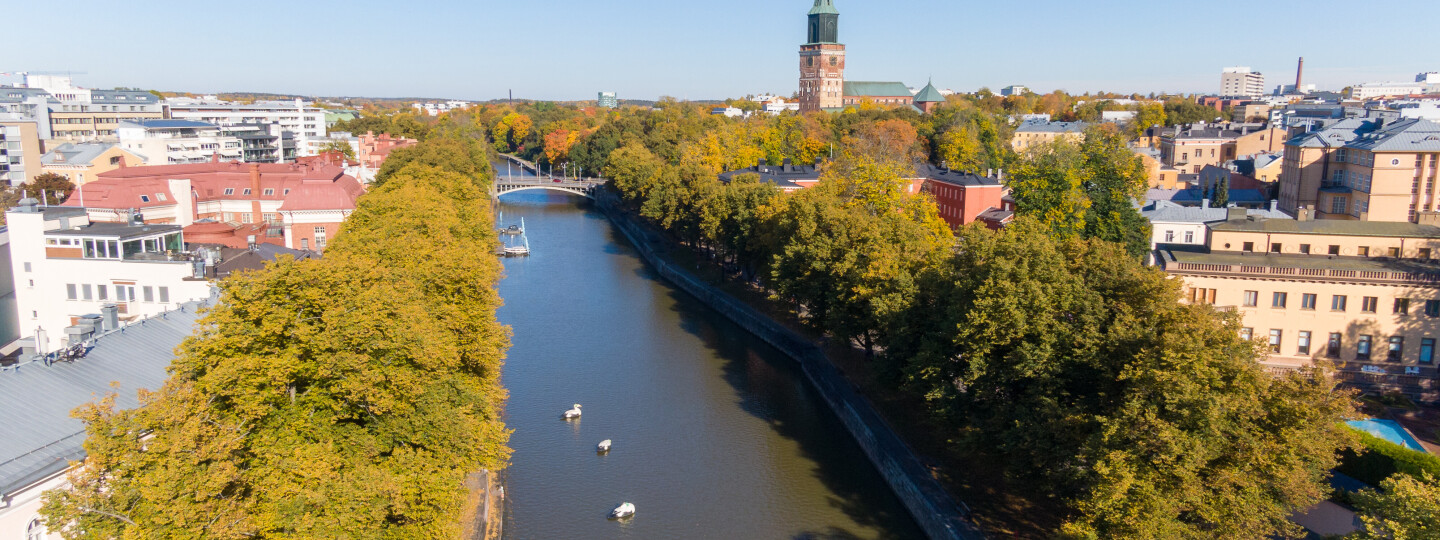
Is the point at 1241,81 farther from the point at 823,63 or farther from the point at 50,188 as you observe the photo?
the point at 50,188

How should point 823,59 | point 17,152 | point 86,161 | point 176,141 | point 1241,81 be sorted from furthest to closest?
point 1241,81 < point 823,59 < point 176,141 < point 17,152 < point 86,161

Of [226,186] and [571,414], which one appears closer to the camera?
[571,414]

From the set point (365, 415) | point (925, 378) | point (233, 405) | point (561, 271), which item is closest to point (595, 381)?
point (925, 378)

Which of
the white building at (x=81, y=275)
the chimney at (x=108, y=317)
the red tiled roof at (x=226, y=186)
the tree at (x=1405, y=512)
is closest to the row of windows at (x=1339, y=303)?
the tree at (x=1405, y=512)

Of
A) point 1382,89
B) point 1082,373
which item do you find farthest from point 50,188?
point 1382,89

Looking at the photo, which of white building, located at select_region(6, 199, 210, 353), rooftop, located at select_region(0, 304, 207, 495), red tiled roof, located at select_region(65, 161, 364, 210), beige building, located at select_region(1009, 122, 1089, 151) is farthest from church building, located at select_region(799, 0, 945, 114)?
rooftop, located at select_region(0, 304, 207, 495)

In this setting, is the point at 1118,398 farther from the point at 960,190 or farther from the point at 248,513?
the point at 960,190
